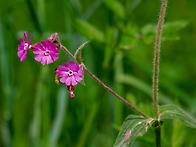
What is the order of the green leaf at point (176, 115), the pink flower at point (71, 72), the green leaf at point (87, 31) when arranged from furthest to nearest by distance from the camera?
the green leaf at point (87, 31)
the green leaf at point (176, 115)
the pink flower at point (71, 72)

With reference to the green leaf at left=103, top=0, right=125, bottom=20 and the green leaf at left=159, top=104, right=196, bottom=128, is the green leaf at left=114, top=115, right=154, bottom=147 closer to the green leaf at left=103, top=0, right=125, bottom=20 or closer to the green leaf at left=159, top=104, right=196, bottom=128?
the green leaf at left=159, top=104, right=196, bottom=128

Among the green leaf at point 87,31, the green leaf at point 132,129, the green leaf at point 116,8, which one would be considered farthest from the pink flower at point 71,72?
the green leaf at point 116,8

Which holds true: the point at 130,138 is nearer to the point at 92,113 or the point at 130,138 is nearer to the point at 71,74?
the point at 71,74

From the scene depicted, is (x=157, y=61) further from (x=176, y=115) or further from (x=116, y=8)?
(x=116, y=8)

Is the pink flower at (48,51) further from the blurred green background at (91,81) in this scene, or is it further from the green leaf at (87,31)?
the green leaf at (87,31)

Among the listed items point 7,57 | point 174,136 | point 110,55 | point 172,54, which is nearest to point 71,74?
point 174,136

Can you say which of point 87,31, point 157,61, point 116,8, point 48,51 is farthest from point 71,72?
point 116,8
